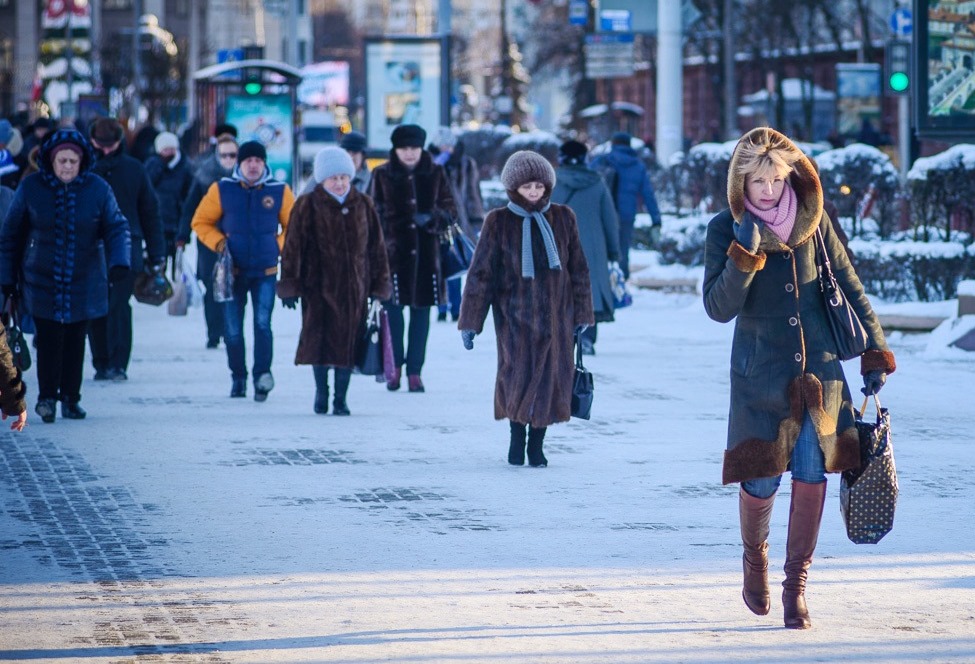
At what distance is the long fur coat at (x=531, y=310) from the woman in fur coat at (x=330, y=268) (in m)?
2.16

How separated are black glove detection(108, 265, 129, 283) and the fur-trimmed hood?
5619mm

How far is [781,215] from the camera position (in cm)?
605

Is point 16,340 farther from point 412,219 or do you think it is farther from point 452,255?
A: point 452,255

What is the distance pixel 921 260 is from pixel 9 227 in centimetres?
856

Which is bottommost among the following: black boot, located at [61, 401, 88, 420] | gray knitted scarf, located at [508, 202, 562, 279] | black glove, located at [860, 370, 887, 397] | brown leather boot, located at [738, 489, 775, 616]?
black boot, located at [61, 401, 88, 420]

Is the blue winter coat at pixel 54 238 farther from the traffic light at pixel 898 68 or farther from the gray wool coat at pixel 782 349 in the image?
the traffic light at pixel 898 68

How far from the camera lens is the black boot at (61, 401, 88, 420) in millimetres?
11312

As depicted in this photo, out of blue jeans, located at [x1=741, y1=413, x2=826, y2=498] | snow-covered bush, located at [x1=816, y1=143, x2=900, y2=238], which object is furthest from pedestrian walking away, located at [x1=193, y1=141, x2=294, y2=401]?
snow-covered bush, located at [x1=816, y1=143, x2=900, y2=238]

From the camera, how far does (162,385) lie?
13.1 metres

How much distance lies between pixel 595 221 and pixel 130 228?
318cm

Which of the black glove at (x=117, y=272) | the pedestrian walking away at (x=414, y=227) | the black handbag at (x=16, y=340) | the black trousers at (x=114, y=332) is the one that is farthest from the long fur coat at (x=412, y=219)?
the black handbag at (x=16, y=340)

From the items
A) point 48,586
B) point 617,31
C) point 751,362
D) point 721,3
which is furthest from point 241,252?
point 721,3

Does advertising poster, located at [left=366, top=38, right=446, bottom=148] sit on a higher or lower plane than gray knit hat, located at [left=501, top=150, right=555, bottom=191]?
higher

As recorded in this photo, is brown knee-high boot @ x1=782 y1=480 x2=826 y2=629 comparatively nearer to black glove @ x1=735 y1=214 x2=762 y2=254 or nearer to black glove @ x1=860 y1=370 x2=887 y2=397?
black glove @ x1=860 y1=370 x2=887 y2=397
